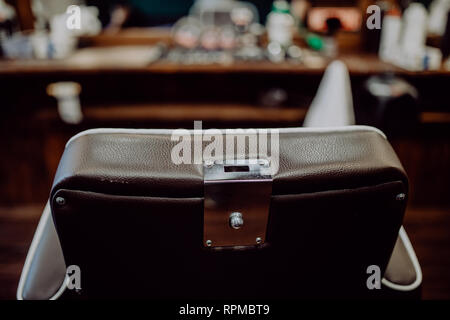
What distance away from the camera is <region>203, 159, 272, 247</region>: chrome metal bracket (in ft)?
2.10

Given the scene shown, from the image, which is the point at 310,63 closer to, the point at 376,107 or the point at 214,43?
the point at 376,107

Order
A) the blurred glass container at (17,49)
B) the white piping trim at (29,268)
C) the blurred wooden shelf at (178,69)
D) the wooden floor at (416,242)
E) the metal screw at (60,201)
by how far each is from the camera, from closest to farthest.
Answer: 1. the metal screw at (60,201)
2. the white piping trim at (29,268)
3. the wooden floor at (416,242)
4. the blurred wooden shelf at (178,69)
5. the blurred glass container at (17,49)

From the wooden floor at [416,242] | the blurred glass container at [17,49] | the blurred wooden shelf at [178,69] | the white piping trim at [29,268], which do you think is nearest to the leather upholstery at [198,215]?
the white piping trim at [29,268]

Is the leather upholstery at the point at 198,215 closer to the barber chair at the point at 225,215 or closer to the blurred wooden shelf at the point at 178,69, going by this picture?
the barber chair at the point at 225,215

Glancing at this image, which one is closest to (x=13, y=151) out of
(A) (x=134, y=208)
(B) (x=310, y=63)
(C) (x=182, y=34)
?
(C) (x=182, y=34)

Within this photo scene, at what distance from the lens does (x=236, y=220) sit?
68 cm

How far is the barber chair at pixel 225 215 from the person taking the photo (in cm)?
64

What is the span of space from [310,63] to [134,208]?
195 centimetres

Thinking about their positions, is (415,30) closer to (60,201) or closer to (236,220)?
(236,220)

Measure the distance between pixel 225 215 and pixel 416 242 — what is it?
80.8 inches

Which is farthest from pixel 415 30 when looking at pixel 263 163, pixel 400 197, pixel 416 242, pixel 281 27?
pixel 263 163

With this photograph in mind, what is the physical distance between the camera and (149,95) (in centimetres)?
271

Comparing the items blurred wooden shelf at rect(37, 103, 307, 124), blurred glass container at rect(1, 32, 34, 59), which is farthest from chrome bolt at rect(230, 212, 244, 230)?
blurred glass container at rect(1, 32, 34, 59)

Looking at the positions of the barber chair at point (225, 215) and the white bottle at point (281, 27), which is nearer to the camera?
the barber chair at point (225, 215)
